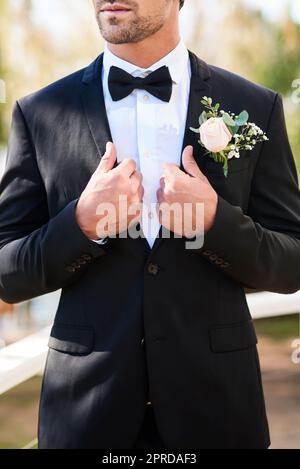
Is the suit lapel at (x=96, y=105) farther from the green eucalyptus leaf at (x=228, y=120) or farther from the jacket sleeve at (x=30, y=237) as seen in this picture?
the green eucalyptus leaf at (x=228, y=120)

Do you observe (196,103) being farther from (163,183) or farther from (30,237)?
(30,237)

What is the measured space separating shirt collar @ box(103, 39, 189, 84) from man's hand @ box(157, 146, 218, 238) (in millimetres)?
386

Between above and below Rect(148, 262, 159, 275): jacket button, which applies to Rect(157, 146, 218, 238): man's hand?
above

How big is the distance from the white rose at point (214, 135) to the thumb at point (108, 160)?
25cm

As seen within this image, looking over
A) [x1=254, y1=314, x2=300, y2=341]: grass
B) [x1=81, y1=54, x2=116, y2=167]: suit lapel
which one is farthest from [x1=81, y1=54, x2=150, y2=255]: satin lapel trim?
[x1=254, y1=314, x2=300, y2=341]: grass

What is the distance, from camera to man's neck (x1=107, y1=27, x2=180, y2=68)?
2574 millimetres

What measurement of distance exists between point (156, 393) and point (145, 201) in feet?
1.73

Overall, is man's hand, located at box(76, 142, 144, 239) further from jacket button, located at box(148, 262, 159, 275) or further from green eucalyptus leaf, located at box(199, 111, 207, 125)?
green eucalyptus leaf, located at box(199, 111, 207, 125)

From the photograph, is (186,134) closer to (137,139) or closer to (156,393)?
(137,139)

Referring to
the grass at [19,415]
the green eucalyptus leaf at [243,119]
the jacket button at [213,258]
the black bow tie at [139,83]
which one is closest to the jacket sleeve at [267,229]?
the jacket button at [213,258]

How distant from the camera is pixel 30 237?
8.00ft

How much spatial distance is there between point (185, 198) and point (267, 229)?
34 cm
